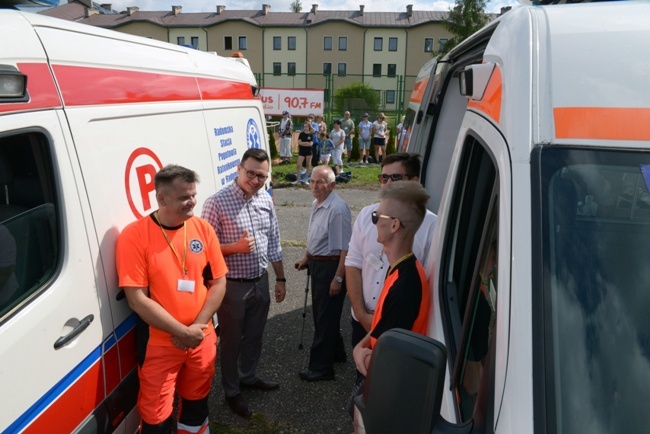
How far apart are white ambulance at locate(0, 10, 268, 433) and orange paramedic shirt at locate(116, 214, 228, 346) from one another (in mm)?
75

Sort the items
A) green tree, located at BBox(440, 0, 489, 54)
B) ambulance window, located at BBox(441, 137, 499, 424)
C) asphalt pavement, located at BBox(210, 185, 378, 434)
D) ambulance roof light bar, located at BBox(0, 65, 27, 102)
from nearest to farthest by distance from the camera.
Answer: ambulance window, located at BBox(441, 137, 499, 424) → ambulance roof light bar, located at BBox(0, 65, 27, 102) → asphalt pavement, located at BBox(210, 185, 378, 434) → green tree, located at BBox(440, 0, 489, 54)

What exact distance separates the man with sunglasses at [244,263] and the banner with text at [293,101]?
14.3 m

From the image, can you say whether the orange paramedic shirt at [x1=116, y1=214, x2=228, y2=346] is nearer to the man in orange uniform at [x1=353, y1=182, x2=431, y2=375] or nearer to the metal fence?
the man in orange uniform at [x1=353, y1=182, x2=431, y2=375]

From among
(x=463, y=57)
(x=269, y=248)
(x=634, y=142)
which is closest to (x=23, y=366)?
(x=634, y=142)

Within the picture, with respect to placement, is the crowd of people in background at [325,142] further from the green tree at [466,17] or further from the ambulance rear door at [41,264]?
the green tree at [466,17]

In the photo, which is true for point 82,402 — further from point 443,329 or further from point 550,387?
point 550,387

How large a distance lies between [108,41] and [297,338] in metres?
3.15

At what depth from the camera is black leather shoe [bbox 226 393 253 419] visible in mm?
3807

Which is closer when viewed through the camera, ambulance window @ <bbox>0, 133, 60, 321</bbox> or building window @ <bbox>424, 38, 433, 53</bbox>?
ambulance window @ <bbox>0, 133, 60, 321</bbox>

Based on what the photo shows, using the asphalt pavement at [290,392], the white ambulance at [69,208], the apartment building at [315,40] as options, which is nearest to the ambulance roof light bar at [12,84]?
the white ambulance at [69,208]

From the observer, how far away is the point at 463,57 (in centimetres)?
329

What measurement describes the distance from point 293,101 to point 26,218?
53.9 feet

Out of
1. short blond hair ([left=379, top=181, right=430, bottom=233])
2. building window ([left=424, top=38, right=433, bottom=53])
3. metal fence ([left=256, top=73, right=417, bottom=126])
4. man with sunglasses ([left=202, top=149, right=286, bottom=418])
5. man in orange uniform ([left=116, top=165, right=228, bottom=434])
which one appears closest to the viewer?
short blond hair ([left=379, top=181, right=430, bottom=233])

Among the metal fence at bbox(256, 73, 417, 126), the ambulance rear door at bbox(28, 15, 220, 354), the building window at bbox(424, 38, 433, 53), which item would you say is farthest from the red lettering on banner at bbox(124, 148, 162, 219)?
the building window at bbox(424, 38, 433, 53)
